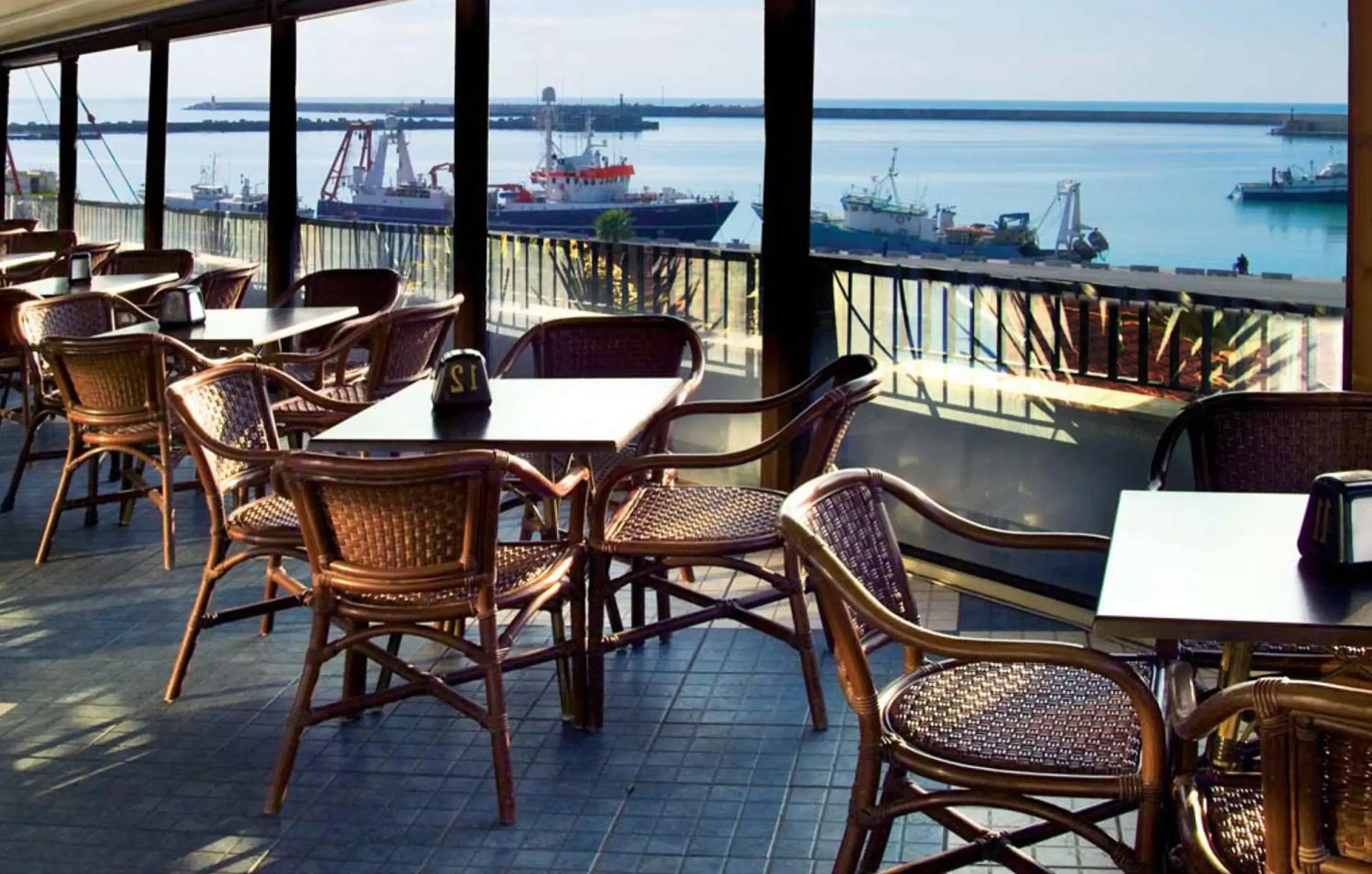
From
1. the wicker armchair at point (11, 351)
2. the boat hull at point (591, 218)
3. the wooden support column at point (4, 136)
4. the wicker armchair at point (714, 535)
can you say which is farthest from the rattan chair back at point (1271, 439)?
the wooden support column at point (4, 136)

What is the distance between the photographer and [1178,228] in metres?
4.63

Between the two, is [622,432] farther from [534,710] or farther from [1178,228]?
[1178,228]

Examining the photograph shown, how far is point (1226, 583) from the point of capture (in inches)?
98.0

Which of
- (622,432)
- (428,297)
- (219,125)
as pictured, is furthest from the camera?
(219,125)

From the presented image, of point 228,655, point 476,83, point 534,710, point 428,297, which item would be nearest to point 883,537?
point 534,710

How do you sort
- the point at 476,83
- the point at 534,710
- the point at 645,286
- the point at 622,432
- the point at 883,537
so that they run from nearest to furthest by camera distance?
the point at 883,537, the point at 622,432, the point at 534,710, the point at 645,286, the point at 476,83

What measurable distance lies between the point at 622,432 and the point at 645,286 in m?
2.80

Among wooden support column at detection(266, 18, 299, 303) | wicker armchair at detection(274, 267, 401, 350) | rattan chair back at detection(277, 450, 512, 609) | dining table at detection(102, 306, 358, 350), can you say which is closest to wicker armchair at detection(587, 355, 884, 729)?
rattan chair back at detection(277, 450, 512, 609)

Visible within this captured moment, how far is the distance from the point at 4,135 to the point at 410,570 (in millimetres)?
12178

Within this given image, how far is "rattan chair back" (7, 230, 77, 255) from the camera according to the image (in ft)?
37.7

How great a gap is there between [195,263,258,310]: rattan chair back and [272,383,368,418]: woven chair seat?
4.65ft

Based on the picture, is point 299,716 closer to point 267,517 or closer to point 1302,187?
point 267,517

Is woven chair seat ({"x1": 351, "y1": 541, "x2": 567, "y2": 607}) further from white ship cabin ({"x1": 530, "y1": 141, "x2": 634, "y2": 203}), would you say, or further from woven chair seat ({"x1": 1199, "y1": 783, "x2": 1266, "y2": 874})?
white ship cabin ({"x1": 530, "y1": 141, "x2": 634, "y2": 203})

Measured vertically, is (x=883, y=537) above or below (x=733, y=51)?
below
